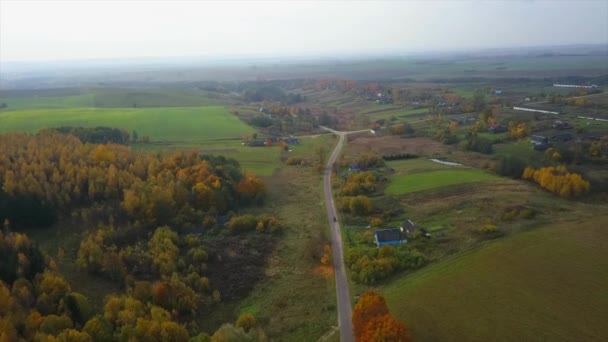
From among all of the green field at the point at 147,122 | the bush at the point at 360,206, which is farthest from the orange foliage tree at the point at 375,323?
the green field at the point at 147,122

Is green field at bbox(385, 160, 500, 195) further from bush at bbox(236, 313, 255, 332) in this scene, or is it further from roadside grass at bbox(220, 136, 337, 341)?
→ bush at bbox(236, 313, 255, 332)

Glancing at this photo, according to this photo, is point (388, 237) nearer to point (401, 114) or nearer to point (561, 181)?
point (561, 181)

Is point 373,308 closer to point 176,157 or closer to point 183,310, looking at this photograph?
point 183,310

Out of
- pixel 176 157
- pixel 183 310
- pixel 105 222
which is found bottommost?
pixel 183 310

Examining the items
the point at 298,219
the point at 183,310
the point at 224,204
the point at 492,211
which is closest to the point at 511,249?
the point at 492,211

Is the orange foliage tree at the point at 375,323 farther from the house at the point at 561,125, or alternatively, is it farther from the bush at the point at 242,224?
the house at the point at 561,125
